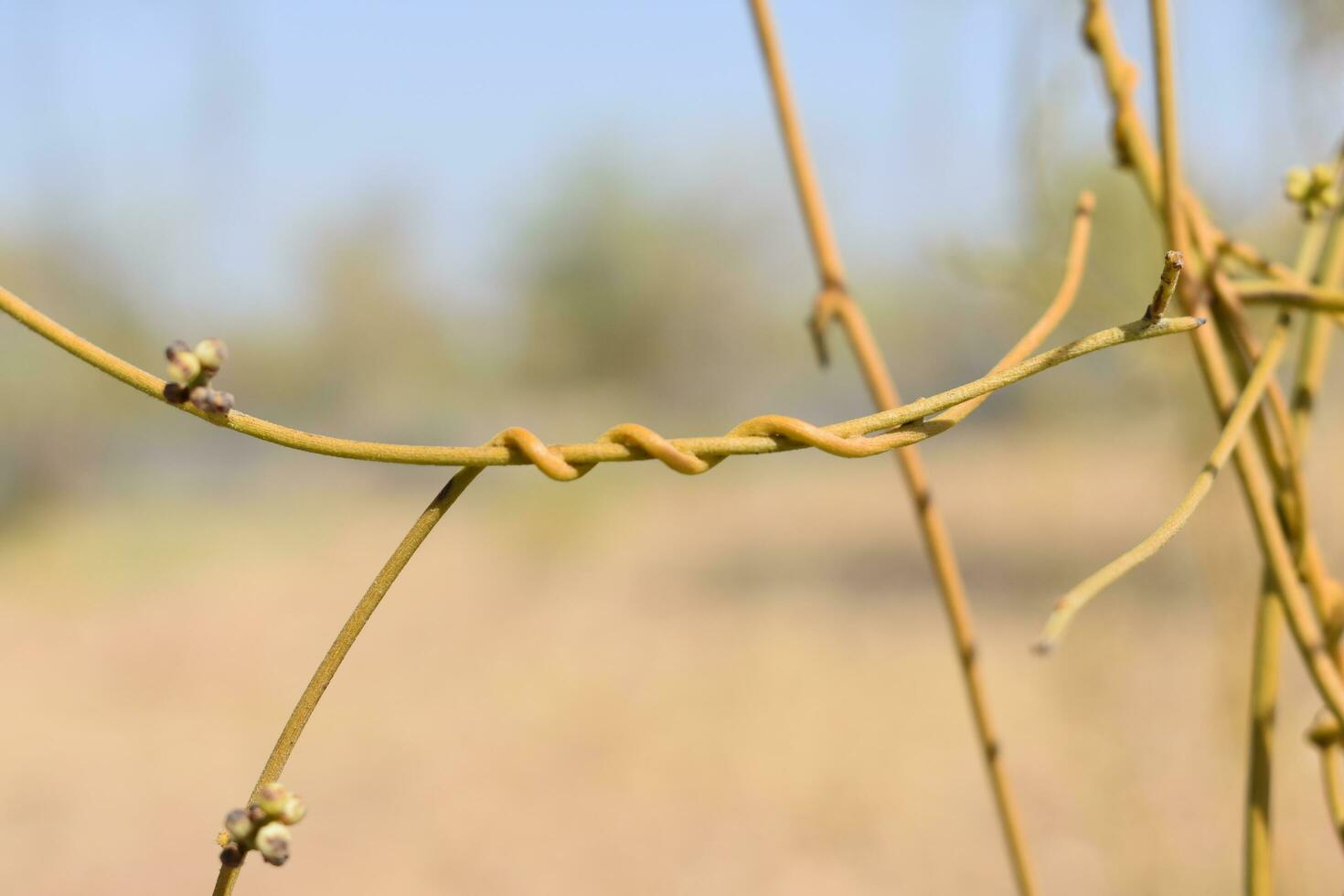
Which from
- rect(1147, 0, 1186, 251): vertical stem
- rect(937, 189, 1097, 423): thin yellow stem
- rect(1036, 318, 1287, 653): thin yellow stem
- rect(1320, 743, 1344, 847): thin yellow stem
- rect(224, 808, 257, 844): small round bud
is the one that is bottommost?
rect(224, 808, 257, 844): small round bud

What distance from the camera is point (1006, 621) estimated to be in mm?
2715

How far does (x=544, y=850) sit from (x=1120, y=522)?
1.98m

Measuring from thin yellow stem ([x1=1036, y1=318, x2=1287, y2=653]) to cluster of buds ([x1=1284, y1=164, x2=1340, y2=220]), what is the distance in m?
0.04

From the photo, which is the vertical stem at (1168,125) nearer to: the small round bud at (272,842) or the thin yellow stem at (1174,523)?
the thin yellow stem at (1174,523)

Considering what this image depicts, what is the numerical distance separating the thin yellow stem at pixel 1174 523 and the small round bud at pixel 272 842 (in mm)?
91

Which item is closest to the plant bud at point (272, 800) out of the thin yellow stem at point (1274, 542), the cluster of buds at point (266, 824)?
the cluster of buds at point (266, 824)

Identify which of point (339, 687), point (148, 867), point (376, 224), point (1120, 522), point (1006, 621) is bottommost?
point (148, 867)

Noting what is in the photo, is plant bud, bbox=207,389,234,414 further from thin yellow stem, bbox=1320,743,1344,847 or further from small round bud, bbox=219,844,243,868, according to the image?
thin yellow stem, bbox=1320,743,1344,847

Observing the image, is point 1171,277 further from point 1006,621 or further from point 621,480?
point 621,480

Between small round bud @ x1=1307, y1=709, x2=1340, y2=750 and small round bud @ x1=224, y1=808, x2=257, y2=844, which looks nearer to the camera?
small round bud @ x1=224, y1=808, x2=257, y2=844

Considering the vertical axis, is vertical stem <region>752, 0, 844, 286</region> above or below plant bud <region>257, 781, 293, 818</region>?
above

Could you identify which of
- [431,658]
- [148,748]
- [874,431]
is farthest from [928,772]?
[874,431]

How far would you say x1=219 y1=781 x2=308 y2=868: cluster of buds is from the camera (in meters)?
0.13

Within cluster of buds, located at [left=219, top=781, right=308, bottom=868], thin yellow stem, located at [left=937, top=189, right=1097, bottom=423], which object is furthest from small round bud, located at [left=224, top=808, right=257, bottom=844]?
thin yellow stem, located at [left=937, top=189, right=1097, bottom=423]
